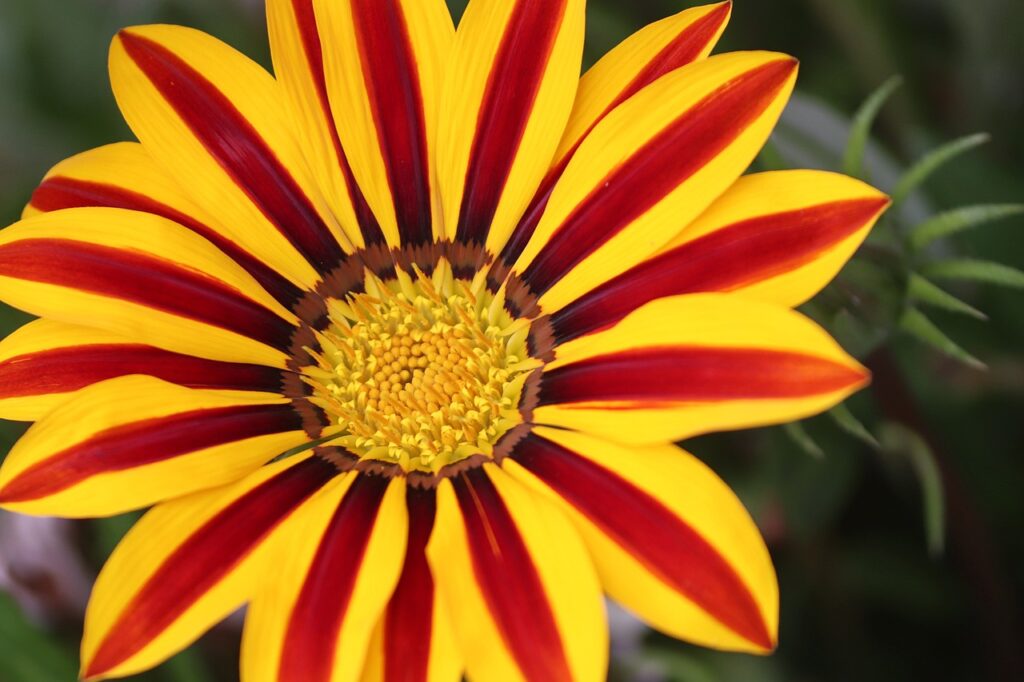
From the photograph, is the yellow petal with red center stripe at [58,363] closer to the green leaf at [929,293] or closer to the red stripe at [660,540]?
the red stripe at [660,540]

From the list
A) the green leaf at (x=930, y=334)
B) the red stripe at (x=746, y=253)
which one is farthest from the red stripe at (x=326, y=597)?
the green leaf at (x=930, y=334)

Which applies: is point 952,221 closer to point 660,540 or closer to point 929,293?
point 929,293

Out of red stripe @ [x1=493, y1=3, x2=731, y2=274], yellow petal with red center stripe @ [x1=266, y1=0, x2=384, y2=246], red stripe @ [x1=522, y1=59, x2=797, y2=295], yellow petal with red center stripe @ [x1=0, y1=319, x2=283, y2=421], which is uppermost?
yellow petal with red center stripe @ [x1=266, y1=0, x2=384, y2=246]

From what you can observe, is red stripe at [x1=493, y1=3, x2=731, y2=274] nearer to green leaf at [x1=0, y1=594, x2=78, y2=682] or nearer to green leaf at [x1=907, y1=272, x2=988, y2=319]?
green leaf at [x1=907, y1=272, x2=988, y2=319]

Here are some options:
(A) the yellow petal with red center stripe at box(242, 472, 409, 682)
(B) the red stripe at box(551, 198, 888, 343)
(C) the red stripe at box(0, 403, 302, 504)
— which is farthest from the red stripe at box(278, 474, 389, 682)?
(B) the red stripe at box(551, 198, 888, 343)


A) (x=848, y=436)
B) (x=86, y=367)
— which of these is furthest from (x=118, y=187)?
(x=848, y=436)

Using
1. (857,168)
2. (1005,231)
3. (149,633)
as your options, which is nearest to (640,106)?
(857,168)

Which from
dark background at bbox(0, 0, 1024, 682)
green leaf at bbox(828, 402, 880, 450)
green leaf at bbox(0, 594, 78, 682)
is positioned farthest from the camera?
dark background at bbox(0, 0, 1024, 682)
